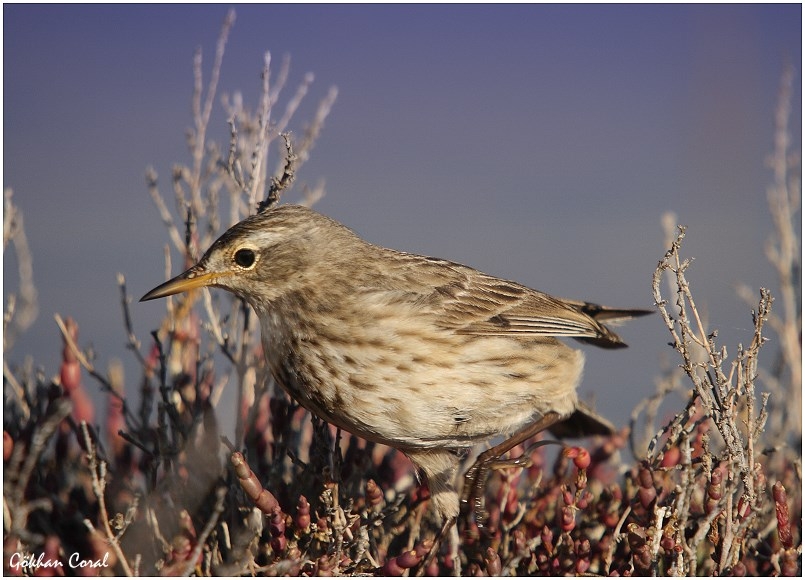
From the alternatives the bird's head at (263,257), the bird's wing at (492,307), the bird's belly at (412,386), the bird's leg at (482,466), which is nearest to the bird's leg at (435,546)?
the bird's leg at (482,466)

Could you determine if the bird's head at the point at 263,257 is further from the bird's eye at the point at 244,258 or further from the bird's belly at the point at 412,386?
the bird's belly at the point at 412,386

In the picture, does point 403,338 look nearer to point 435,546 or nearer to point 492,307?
point 492,307

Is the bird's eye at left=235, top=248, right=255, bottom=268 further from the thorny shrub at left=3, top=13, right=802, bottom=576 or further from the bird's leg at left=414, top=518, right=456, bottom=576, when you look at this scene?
the bird's leg at left=414, top=518, right=456, bottom=576

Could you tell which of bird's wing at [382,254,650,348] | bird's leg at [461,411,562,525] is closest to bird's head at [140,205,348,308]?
bird's wing at [382,254,650,348]

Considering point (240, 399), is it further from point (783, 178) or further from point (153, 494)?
point (783, 178)

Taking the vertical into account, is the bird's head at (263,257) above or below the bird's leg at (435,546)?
above

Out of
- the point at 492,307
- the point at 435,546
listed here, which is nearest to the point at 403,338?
the point at 492,307
